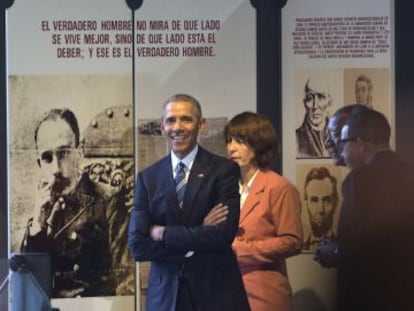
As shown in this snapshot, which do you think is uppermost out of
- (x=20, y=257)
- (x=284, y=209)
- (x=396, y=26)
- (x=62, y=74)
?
(x=396, y=26)

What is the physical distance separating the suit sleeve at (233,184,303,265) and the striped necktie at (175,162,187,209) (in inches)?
14.6

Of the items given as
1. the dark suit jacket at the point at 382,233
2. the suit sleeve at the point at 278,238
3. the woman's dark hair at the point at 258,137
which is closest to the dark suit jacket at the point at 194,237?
the suit sleeve at the point at 278,238

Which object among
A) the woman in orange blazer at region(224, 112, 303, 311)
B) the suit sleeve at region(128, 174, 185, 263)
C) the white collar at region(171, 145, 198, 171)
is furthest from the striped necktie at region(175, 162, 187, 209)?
the woman in orange blazer at region(224, 112, 303, 311)

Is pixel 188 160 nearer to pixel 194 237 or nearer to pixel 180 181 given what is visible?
pixel 180 181

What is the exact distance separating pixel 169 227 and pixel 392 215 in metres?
1.01

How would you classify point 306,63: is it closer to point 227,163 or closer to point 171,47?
point 171,47

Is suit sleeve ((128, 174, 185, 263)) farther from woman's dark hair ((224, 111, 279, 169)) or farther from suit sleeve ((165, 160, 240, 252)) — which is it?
woman's dark hair ((224, 111, 279, 169))

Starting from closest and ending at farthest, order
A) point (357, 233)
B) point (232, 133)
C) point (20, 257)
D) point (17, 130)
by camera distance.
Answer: point (20, 257) < point (232, 133) < point (357, 233) < point (17, 130)

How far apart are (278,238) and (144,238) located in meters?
0.55

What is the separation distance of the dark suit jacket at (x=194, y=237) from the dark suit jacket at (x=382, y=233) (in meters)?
0.67

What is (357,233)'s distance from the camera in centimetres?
273

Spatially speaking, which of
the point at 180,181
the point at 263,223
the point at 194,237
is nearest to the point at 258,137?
the point at 263,223

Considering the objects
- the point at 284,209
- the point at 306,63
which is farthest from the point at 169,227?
the point at 306,63

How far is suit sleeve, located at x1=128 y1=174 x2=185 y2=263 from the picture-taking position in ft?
7.09
